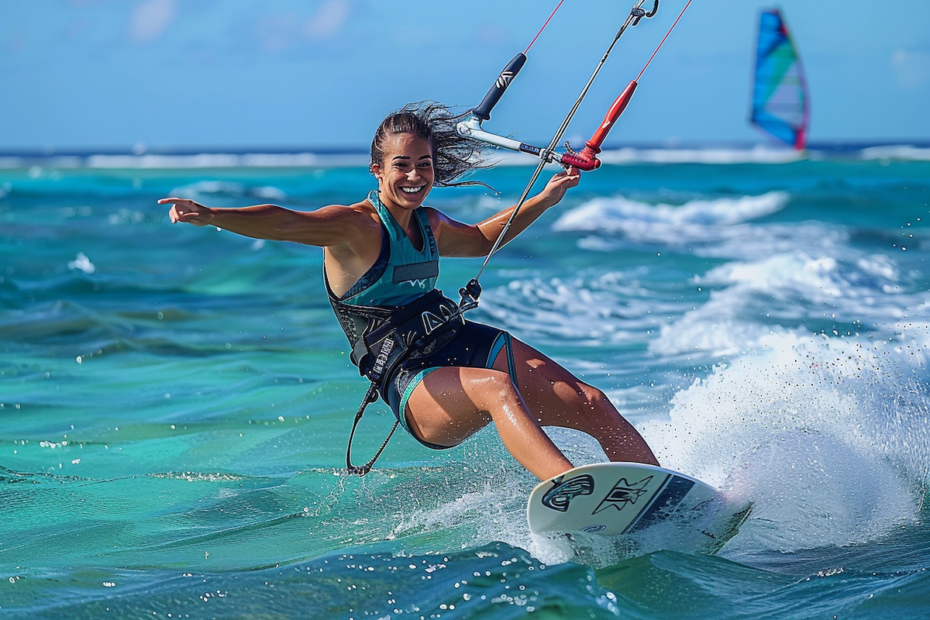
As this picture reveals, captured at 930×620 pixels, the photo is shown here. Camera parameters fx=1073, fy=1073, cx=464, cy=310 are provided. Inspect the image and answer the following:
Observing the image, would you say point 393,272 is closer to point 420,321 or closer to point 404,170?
point 420,321

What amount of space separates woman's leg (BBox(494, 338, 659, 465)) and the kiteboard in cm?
39

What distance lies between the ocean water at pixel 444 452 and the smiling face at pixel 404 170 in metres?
1.44

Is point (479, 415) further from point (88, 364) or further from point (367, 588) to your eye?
point (88, 364)

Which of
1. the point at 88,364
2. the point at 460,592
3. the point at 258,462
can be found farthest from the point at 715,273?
the point at 460,592

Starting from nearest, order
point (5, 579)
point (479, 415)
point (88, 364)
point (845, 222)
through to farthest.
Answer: point (5, 579) < point (479, 415) < point (88, 364) < point (845, 222)

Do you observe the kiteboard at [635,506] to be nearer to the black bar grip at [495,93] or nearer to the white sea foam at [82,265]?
the black bar grip at [495,93]

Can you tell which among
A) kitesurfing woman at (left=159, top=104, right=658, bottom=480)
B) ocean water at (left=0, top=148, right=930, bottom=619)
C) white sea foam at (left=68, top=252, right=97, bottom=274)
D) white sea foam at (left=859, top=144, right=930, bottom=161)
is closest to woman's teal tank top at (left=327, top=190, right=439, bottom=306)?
kitesurfing woman at (left=159, top=104, right=658, bottom=480)

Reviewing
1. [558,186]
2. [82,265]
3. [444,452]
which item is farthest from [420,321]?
[82,265]

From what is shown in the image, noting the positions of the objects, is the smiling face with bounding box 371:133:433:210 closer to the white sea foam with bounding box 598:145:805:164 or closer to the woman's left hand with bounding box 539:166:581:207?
the woman's left hand with bounding box 539:166:581:207

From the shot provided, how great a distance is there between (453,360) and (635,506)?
1.03 m

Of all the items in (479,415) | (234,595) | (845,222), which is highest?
(479,415)

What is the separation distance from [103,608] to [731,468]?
2.78 meters

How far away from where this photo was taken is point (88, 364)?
31.2 ft

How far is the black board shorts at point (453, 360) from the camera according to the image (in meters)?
4.59
